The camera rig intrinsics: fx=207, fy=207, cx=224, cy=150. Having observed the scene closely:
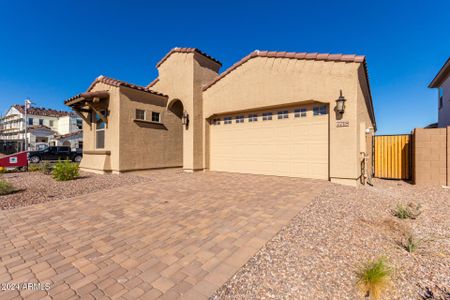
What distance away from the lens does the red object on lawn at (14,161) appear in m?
11.0

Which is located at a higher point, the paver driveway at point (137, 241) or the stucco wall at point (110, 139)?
the stucco wall at point (110, 139)

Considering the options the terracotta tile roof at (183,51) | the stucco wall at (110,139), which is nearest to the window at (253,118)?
the terracotta tile roof at (183,51)

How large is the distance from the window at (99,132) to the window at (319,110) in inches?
405

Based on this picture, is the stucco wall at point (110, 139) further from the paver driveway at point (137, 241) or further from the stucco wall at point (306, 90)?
the stucco wall at point (306, 90)

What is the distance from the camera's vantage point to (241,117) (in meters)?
9.83

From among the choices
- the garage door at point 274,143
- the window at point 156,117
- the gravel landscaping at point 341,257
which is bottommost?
the gravel landscaping at point 341,257

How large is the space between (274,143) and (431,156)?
218 inches

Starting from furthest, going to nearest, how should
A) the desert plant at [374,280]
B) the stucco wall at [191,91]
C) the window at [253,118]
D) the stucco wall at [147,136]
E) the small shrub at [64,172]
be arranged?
the stucco wall at [191,91] < the stucco wall at [147,136] < the window at [253,118] < the small shrub at [64,172] < the desert plant at [374,280]

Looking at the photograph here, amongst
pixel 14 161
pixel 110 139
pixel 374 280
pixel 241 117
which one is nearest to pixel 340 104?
pixel 241 117

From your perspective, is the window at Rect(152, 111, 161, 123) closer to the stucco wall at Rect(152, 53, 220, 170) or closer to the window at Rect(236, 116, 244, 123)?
the stucco wall at Rect(152, 53, 220, 170)

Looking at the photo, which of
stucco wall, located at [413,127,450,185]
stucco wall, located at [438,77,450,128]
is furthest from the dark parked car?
stucco wall, located at [438,77,450,128]

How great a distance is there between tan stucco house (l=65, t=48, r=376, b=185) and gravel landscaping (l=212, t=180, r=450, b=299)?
10.7 ft

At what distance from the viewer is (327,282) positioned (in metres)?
2.18

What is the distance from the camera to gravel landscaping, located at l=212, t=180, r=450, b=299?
2.09 meters
